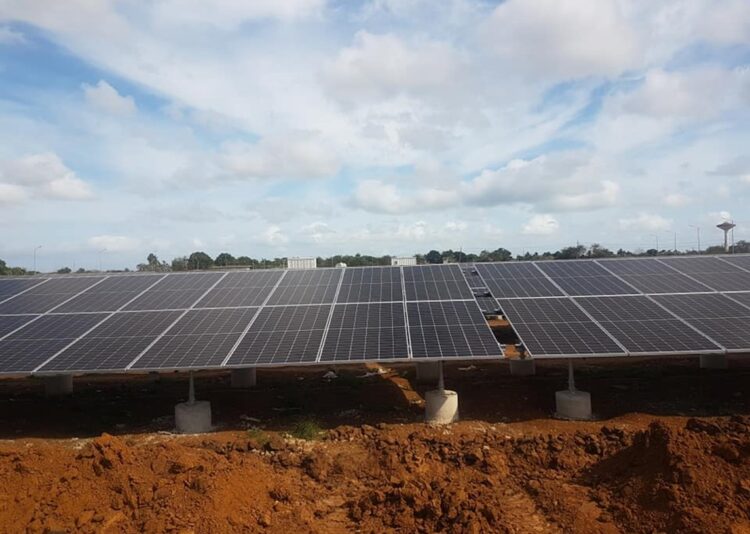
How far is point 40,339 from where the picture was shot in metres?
18.9

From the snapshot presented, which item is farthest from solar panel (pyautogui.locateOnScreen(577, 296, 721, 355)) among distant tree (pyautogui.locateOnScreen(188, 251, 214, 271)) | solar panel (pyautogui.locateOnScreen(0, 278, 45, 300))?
distant tree (pyautogui.locateOnScreen(188, 251, 214, 271))

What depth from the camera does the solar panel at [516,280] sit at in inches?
867

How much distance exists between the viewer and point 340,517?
11875 millimetres

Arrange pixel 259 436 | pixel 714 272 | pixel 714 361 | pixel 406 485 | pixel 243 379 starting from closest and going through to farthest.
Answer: pixel 406 485 → pixel 259 436 → pixel 714 361 → pixel 243 379 → pixel 714 272

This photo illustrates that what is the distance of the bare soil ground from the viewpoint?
10.9 m

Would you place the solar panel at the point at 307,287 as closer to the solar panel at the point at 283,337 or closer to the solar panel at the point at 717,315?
the solar panel at the point at 283,337

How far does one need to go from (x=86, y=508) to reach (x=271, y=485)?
4146 millimetres

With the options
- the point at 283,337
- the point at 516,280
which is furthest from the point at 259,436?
the point at 516,280

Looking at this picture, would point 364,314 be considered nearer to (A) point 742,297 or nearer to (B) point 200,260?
(A) point 742,297

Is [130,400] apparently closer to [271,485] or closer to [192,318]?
[192,318]

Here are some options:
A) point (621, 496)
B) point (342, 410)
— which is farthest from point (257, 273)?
point (621, 496)

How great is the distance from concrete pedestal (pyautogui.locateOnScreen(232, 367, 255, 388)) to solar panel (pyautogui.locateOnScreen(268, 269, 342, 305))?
406 centimetres

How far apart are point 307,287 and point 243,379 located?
5.24 m

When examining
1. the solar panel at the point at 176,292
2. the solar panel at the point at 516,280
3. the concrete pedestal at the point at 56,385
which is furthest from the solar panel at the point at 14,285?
the solar panel at the point at 516,280
